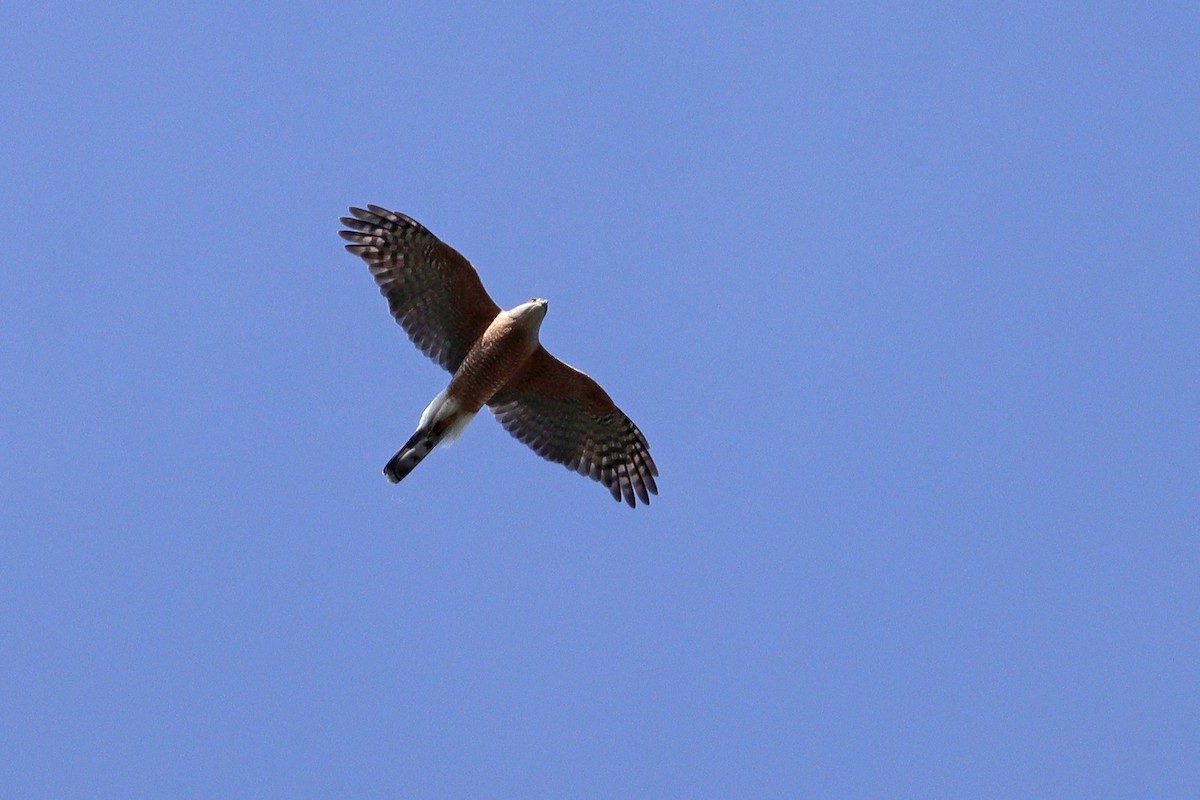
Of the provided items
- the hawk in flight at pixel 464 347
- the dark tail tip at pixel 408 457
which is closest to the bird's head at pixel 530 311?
the hawk in flight at pixel 464 347

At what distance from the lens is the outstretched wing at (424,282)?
17.4 m

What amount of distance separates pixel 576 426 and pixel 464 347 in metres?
1.83

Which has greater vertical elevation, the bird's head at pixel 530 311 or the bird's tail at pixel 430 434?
the bird's head at pixel 530 311

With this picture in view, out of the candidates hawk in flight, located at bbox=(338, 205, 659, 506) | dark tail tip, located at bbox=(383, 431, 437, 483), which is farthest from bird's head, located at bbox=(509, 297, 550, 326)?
dark tail tip, located at bbox=(383, 431, 437, 483)

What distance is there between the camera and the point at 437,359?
17.9 metres

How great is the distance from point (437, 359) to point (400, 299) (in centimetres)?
82

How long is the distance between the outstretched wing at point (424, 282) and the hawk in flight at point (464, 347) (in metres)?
0.01

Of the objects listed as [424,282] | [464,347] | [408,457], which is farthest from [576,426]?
[424,282]

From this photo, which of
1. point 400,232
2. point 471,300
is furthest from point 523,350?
point 400,232

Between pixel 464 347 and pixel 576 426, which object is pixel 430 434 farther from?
pixel 576 426

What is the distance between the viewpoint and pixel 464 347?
17906 millimetres

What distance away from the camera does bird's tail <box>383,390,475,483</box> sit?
17.8 m

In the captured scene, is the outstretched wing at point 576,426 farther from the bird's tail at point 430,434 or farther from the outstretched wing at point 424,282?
the outstretched wing at point 424,282

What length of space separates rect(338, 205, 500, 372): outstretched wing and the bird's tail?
0.51 metres
